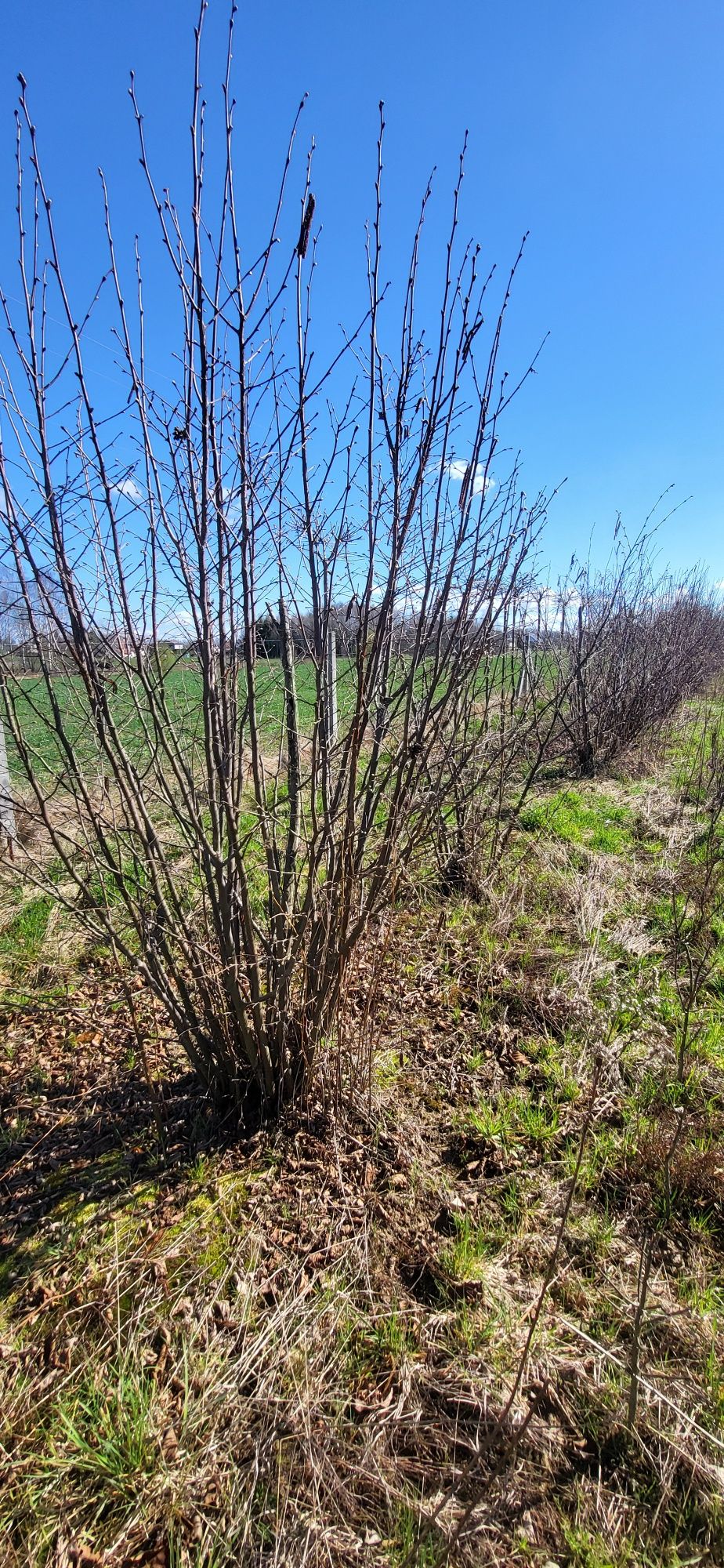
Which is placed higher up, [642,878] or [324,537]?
[324,537]

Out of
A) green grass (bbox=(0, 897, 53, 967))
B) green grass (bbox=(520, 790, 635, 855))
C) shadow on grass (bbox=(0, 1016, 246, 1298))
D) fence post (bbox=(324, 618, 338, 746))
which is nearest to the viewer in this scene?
shadow on grass (bbox=(0, 1016, 246, 1298))

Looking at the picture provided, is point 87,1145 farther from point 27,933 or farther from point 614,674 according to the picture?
point 614,674

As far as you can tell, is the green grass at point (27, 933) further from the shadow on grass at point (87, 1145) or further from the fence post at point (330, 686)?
the fence post at point (330, 686)

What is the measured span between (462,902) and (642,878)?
1.48 m

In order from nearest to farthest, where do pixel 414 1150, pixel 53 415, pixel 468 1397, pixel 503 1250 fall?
pixel 468 1397
pixel 53 415
pixel 503 1250
pixel 414 1150

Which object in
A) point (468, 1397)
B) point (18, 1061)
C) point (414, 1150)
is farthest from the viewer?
point (18, 1061)

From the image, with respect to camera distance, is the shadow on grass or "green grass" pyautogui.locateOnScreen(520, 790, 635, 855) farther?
"green grass" pyautogui.locateOnScreen(520, 790, 635, 855)

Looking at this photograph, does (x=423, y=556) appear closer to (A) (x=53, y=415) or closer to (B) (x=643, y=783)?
(A) (x=53, y=415)

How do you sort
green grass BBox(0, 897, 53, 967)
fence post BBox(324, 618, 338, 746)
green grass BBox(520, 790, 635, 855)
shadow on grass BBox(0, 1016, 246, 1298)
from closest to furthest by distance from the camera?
shadow on grass BBox(0, 1016, 246, 1298) → fence post BBox(324, 618, 338, 746) → green grass BBox(0, 897, 53, 967) → green grass BBox(520, 790, 635, 855)

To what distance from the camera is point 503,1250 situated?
1916 mm

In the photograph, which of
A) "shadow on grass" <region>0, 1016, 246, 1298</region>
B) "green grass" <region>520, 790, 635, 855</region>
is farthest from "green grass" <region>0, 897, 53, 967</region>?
"green grass" <region>520, 790, 635, 855</region>

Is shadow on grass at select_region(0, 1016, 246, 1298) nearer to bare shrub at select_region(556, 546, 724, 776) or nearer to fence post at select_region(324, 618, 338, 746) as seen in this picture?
fence post at select_region(324, 618, 338, 746)

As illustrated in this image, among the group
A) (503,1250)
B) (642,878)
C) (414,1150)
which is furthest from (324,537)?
(642,878)

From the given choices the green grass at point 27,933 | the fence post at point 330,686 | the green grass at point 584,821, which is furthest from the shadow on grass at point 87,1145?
the green grass at point 584,821
